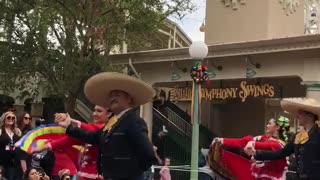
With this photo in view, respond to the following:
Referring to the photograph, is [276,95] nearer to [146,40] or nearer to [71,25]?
[146,40]

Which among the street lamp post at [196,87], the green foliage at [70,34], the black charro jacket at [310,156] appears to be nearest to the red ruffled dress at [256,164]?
the black charro jacket at [310,156]

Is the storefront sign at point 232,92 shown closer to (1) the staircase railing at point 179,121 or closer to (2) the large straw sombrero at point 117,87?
(1) the staircase railing at point 179,121

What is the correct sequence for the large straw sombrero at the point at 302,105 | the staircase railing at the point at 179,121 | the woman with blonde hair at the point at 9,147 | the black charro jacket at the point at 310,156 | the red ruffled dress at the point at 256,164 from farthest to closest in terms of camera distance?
1. the staircase railing at the point at 179,121
2. the woman with blonde hair at the point at 9,147
3. the red ruffled dress at the point at 256,164
4. the large straw sombrero at the point at 302,105
5. the black charro jacket at the point at 310,156

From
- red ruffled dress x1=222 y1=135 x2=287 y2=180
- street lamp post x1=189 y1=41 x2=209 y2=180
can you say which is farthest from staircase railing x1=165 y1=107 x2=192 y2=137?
red ruffled dress x1=222 y1=135 x2=287 y2=180

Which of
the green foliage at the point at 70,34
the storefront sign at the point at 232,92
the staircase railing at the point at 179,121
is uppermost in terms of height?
the green foliage at the point at 70,34

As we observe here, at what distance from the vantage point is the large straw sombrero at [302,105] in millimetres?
6664

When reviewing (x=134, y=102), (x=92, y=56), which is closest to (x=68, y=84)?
(x=92, y=56)

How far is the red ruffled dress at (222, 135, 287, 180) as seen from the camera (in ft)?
28.4

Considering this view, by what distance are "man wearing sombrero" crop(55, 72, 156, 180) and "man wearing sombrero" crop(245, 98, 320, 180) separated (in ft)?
6.49

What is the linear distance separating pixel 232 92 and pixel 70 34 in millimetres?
4978

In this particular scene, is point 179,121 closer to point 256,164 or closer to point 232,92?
point 232,92

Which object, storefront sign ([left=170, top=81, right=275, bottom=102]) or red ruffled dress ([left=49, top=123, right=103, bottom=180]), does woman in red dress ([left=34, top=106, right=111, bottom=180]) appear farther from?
storefront sign ([left=170, top=81, right=275, bottom=102])

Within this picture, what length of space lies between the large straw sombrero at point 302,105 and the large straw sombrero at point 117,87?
196 centimetres

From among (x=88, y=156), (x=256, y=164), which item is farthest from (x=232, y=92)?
(x=88, y=156)
